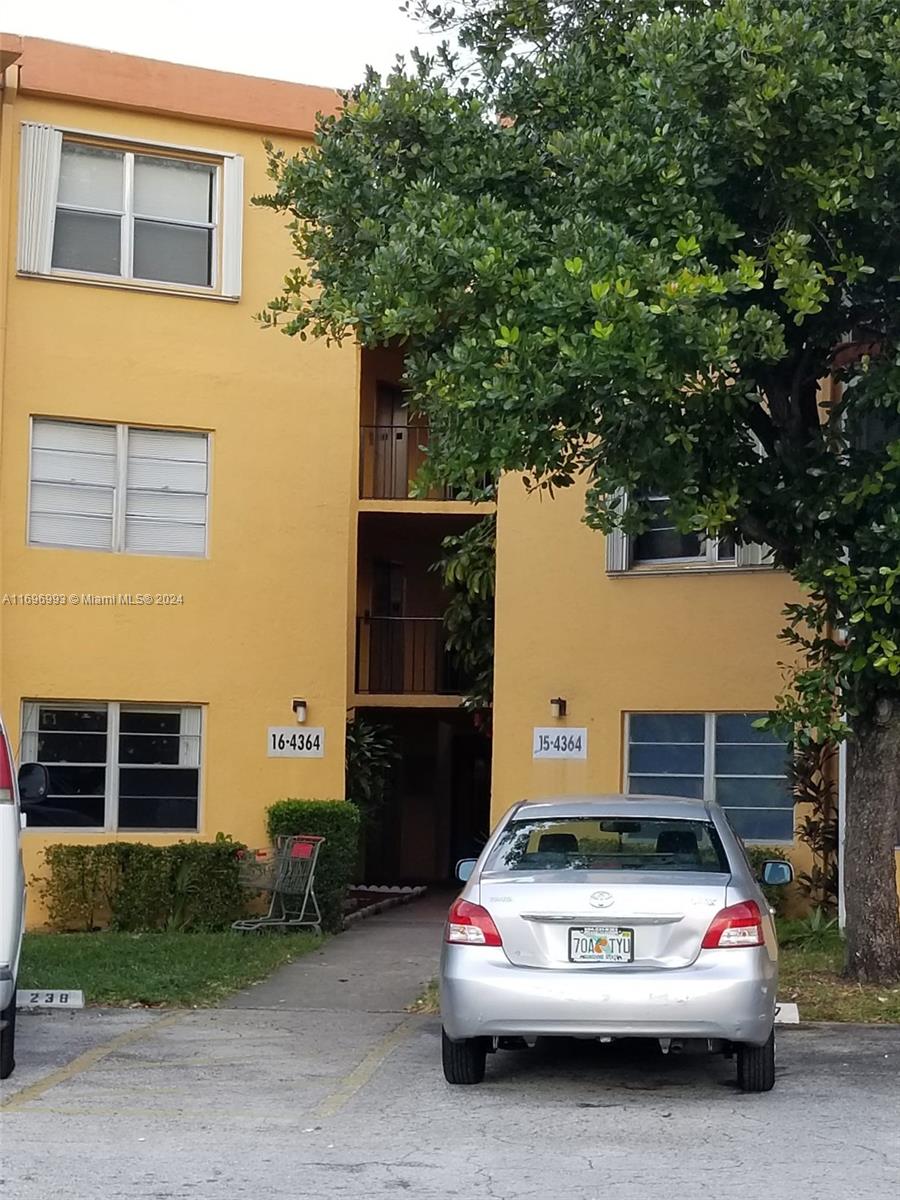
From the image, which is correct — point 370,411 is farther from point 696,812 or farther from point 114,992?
point 696,812

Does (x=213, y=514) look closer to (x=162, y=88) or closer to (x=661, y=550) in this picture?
(x=162, y=88)

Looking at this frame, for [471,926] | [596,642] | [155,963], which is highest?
[596,642]

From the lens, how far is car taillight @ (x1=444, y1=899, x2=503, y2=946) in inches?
328

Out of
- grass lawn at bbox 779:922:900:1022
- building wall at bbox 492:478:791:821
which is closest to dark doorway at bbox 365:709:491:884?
building wall at bbox 492:478:791:821

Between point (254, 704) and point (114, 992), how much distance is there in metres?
5.79

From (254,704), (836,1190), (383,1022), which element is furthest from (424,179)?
(254,704)

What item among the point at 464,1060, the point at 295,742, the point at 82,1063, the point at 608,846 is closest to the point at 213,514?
the point at 295,742

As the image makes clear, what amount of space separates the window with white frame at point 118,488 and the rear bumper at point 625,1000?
33.0 ft

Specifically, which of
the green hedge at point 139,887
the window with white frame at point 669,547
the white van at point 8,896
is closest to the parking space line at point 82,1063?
the white van at point 8,896

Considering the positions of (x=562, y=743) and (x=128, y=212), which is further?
(x=128, y=212)

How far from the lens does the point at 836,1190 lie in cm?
665

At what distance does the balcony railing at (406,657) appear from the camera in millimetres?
22625

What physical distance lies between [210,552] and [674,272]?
857 cm

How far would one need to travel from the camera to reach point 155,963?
13.8 m
